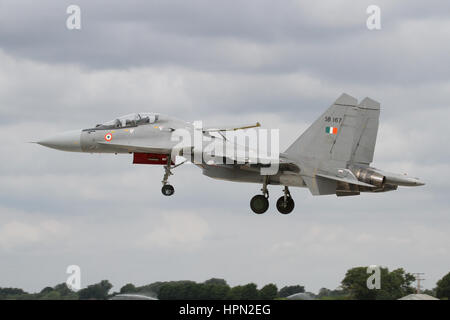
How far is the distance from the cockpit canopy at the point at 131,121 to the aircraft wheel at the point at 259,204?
16.4 feet

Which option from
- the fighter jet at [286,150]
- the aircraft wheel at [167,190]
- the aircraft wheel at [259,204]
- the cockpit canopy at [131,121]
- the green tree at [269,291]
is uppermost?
the cockpit canopy at [131,121]

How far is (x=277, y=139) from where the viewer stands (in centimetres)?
3459

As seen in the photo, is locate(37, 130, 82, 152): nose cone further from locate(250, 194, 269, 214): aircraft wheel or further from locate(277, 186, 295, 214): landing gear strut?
locate(277, 186, 295, 214): landing gear strut

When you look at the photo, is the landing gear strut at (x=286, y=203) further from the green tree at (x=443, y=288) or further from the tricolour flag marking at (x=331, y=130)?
the green tree at (x=443, y=288)

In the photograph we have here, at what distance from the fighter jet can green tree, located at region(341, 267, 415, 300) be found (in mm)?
5111

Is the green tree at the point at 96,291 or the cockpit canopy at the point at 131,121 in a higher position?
the cockpit canopy at the point at 131,121

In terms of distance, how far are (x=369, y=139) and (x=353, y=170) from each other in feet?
7.89

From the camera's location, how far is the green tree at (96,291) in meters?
A: 35.2

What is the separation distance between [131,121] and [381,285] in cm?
1580

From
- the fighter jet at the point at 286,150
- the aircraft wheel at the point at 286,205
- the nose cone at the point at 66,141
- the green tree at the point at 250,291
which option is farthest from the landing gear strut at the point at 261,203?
the nose cone at the point at 66,141

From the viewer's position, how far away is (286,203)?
36.0 m

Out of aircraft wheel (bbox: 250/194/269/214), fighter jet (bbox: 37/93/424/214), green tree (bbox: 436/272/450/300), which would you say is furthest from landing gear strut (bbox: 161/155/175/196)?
green tree (bbox: 436/272/450/300)

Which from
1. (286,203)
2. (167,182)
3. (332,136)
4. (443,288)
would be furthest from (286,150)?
(443,288)
